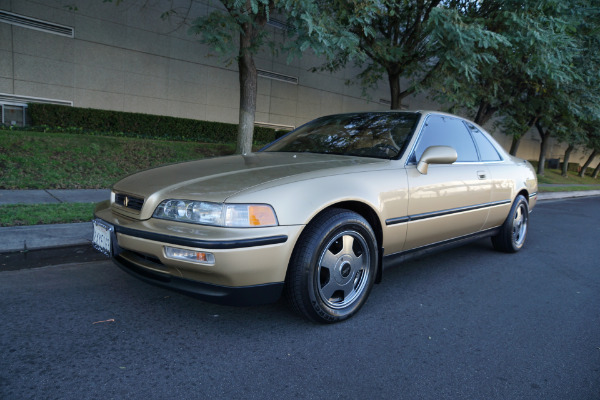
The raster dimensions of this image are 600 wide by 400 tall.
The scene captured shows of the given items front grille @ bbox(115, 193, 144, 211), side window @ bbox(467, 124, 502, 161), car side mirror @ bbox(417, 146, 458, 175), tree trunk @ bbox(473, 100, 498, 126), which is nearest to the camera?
front grille @ bbox(115, 193, 144, 211)

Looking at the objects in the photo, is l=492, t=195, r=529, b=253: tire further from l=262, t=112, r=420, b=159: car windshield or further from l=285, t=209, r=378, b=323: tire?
l=285, t=209, r=378, b=323: tire

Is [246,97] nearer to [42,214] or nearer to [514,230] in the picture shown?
[42,214]

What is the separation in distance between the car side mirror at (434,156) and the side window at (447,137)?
0.29 feet

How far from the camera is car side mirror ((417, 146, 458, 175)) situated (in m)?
3.33

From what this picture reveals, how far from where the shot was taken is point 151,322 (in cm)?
269

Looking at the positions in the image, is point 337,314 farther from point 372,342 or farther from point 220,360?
point 220,360

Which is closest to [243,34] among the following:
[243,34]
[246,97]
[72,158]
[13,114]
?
[243,34]

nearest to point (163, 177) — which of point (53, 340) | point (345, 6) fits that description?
point (53, 340)

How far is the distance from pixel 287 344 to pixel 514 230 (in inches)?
144

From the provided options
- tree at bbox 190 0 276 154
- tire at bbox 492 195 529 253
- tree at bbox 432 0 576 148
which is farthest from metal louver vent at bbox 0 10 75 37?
tire at bbox 492 195 529 253

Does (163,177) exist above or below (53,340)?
above

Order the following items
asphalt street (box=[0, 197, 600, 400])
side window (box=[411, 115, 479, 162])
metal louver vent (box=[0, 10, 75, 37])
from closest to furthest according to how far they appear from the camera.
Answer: asphalt street (box=[0, 197, 600, 400])
side window (box=[411, 115, 479, 162])
metal louver vent (box=[0, 10, 75, 37])

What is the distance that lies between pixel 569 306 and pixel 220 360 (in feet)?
9.48

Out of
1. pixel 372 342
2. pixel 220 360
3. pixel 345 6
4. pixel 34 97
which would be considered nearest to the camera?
pixel 220 360
